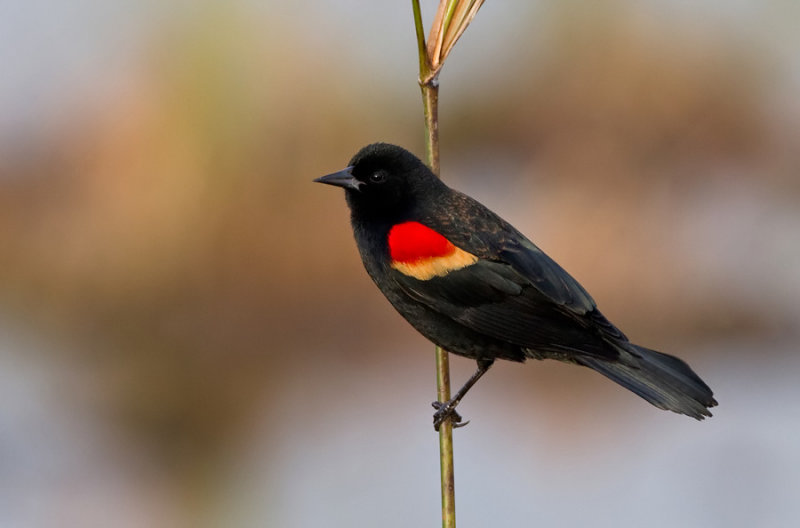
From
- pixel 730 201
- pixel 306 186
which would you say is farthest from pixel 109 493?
pixel 730 201

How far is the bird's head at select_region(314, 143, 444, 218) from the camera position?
2.98m

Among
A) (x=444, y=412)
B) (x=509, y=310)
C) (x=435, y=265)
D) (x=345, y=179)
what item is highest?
(x=345, y=179)

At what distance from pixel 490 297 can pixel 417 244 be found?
0.26 m

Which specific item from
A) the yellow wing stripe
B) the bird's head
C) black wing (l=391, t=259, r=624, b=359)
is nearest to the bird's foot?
black wing (l=391, t=259, r=624, b=359)

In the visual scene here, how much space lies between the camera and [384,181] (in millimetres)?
3002

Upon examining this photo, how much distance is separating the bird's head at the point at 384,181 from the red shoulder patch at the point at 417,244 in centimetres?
14

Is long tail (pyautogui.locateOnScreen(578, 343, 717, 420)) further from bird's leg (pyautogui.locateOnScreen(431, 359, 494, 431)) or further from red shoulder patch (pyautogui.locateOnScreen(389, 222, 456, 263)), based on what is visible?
red shoulder patch (pyautogui.locateOnScreen(389, 222, 456, 263))

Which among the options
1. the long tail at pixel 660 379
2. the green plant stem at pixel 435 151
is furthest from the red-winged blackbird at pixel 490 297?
the green plant stem at pixel 435 151

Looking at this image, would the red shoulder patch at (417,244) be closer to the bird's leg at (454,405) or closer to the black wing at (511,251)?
the black wing at (511,251)

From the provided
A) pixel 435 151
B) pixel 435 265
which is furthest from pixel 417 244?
pixel 435 151

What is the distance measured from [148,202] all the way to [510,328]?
14.5 feet

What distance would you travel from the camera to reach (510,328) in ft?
8.93

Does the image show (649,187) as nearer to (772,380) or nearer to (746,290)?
(746,290)

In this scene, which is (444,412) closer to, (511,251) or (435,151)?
(511,251)
